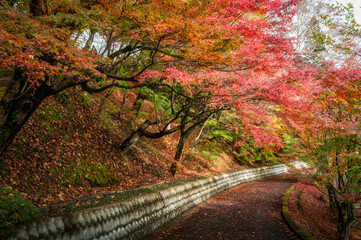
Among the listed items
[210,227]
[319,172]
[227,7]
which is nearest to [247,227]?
[210,227]

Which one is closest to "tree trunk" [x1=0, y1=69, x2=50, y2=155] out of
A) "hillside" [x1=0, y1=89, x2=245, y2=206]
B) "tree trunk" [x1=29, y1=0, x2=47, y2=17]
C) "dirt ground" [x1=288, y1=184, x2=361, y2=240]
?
"hillside" [x1=0, y1=89, x2=245, y2=206]

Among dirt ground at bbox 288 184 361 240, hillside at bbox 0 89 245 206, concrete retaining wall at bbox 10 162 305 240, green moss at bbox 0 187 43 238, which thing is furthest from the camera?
dirt ground at bbox 288 184 361 240

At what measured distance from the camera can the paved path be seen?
6434mm

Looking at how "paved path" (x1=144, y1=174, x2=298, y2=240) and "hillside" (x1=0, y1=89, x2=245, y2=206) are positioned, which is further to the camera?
"paved path" (x1=144, y1=174, x2=298, y2=240)

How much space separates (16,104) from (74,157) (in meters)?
3.05

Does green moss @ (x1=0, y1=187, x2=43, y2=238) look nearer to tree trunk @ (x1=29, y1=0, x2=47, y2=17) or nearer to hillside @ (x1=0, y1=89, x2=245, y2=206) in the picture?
hillside @ (x1=0, y1=89, x2=245, y2=206)

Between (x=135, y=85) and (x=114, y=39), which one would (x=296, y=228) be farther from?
(x=114, y=39)

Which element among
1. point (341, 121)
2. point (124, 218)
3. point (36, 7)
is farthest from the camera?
point (341, 121)

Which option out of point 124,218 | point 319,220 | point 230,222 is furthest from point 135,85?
point 319,220

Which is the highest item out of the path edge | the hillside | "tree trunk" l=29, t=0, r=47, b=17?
"tree trunk" l=29, t=0, r=47, b=17

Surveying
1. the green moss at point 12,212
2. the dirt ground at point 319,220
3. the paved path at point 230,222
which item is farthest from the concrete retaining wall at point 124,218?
the dirt ground at point 319,220

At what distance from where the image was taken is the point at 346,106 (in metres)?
7.30

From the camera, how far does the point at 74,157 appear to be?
8.01 meters

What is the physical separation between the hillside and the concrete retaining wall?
2.05 m
